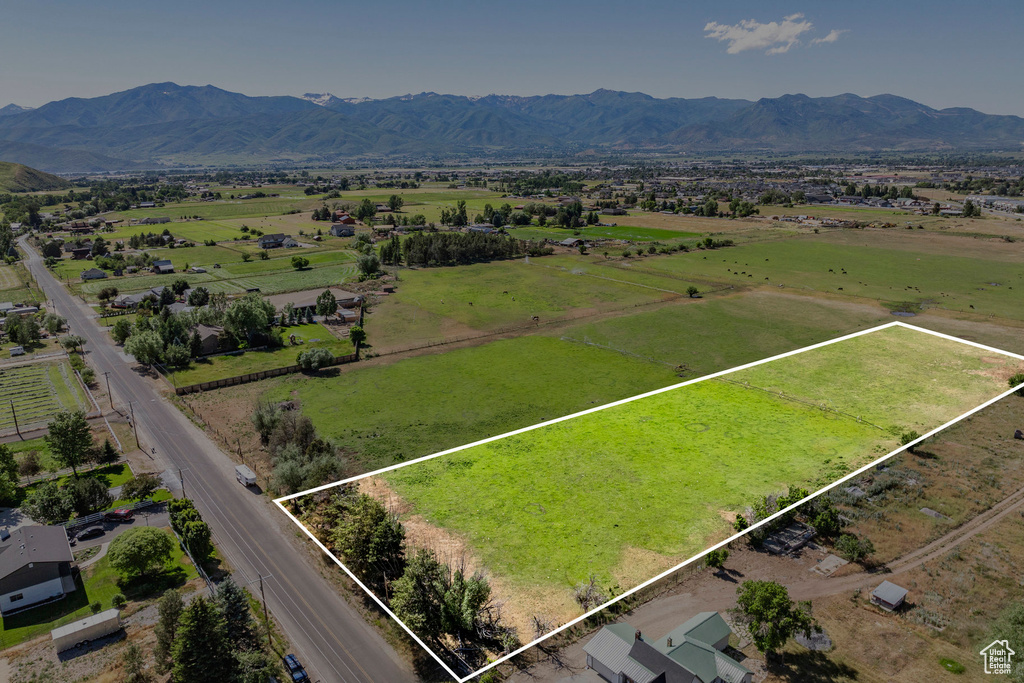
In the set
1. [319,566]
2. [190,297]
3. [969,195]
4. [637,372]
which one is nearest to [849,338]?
[319,566]

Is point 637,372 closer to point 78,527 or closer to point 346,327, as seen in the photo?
point 346,327

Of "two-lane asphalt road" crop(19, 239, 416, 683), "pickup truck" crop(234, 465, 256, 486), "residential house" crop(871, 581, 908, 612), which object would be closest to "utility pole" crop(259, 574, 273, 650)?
"two-lane asphalt road" crop(19, 239, 416, 683)

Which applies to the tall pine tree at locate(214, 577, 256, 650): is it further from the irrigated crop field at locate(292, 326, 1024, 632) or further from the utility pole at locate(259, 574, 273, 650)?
the irrigated crop field at locate(292, 326, 1024, 632)

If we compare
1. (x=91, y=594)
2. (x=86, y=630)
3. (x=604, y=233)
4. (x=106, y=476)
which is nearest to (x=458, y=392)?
(x=106, y=476)

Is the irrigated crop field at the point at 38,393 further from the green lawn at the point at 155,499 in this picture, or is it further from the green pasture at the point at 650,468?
the green pasture at the point at 650,468

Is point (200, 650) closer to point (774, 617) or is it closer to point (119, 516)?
point (119, 516)

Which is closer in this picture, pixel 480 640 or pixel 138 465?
pixel 480 640
